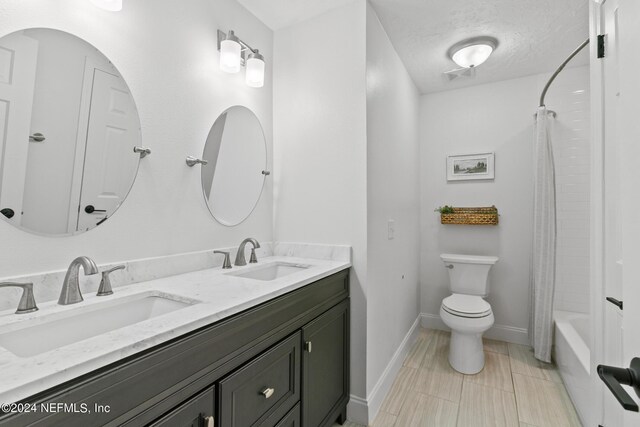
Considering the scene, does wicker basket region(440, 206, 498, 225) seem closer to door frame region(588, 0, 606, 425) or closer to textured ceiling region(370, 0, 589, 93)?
textured ceiling region(370, 0, 589, 93)

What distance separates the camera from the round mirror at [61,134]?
0.97 m

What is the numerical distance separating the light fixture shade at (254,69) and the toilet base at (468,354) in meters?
2.31

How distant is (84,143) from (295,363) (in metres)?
1.21

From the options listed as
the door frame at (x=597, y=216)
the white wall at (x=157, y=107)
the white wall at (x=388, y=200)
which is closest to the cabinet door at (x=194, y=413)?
the white wall at (x=157, y=107)

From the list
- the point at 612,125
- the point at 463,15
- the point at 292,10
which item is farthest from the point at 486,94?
the point at 612,125

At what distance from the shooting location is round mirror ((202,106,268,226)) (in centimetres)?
167

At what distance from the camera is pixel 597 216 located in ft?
3.41

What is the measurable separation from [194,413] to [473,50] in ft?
8.68

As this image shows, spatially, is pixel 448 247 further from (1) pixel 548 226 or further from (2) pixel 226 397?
(2) pixel 226 397

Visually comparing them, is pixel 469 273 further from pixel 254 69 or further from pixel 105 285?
pixel 105 285

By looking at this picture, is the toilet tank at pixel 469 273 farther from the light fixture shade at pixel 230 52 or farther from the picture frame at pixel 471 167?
the light fixture shade at pixel 230 52

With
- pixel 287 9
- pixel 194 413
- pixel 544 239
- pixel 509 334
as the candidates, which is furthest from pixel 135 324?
pixel 509 334

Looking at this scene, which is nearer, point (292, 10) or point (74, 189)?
point (74, 189)

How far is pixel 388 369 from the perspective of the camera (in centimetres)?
209
